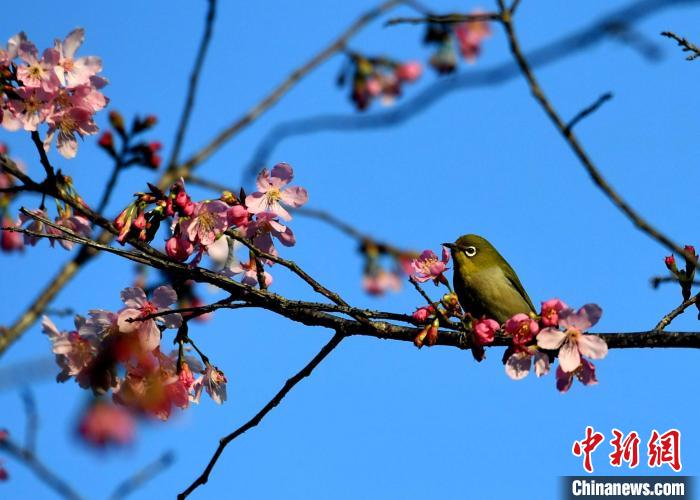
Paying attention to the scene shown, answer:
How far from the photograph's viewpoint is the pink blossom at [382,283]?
9.61 metres

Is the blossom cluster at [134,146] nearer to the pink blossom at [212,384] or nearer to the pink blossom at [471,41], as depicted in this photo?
the pink blossom at [212,384]

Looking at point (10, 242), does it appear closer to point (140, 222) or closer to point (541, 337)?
point (140, 222)

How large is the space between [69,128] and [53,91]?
21cm

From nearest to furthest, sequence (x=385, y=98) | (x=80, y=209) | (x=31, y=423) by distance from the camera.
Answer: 1. (x=80, y=209)
2. (x=31, y=423)
3. (x=385, y=98)

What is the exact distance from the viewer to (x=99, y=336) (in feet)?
12.4

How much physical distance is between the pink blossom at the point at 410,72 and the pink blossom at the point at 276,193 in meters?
6.60

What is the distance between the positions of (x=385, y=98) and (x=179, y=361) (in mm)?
7164

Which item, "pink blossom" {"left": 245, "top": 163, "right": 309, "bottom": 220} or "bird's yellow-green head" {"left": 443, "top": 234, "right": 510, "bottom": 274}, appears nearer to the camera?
"pink blossom" {"left": 245, "top": 163, "right": 309, "bottom": 220}

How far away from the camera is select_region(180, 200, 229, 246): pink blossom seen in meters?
3.62

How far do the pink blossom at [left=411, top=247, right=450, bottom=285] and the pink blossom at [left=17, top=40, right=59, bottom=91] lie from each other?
1.99m

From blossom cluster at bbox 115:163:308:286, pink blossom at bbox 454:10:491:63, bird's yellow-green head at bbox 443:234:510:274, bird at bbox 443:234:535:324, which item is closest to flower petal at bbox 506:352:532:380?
blossom cluster at bbox 115:163:308:286

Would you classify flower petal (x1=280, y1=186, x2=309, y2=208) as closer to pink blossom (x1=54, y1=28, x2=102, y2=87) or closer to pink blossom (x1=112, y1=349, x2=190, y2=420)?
pink blossom (x1=112, y1=349, x2=190, y2=420)

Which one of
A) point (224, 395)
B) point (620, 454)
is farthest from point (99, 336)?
point (620, 454)

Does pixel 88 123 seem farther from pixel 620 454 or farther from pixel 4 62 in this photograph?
pixel 620 454
